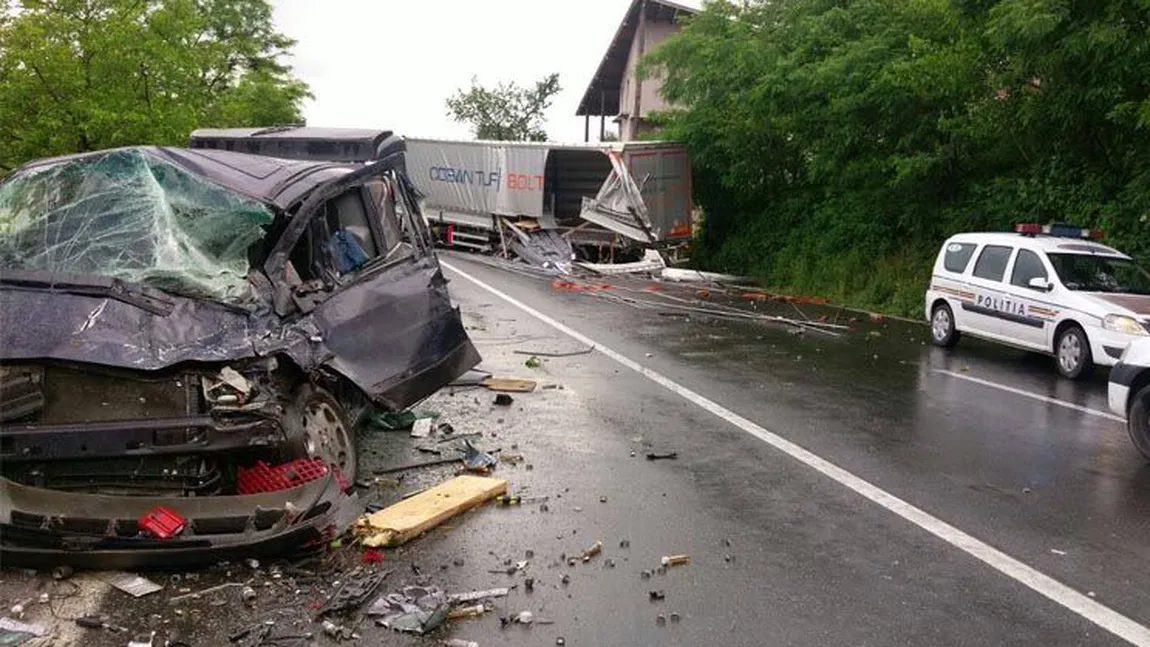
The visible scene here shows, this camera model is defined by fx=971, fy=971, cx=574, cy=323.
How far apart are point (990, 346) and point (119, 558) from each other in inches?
508

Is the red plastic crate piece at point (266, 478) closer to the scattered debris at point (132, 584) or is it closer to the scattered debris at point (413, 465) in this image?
the scattered debris at point (132, 584)

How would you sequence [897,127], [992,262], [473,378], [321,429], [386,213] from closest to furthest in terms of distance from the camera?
[321,429], [386,213], [473,378], [992,262], [897,127]

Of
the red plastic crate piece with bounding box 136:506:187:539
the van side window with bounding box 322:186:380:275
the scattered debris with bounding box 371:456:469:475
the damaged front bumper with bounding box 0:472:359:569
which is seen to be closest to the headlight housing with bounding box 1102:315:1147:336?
the scattered debris with bounding box 371:456:469:475

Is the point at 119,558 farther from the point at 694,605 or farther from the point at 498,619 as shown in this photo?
the point at 694,605

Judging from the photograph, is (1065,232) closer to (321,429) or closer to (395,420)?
(395,420)

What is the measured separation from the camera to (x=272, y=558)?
5.00 m

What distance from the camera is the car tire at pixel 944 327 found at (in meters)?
13.9

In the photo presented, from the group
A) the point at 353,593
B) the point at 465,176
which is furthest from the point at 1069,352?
the point at 465,176

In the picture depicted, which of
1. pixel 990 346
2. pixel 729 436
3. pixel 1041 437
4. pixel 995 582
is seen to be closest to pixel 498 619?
pixel 995 582

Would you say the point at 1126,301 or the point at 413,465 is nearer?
the point at 413,465

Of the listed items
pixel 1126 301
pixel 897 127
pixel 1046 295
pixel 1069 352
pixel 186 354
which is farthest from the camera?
pixel 897 127

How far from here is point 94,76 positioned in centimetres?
1822

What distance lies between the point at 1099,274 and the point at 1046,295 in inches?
32.9

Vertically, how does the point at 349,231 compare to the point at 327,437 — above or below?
above
